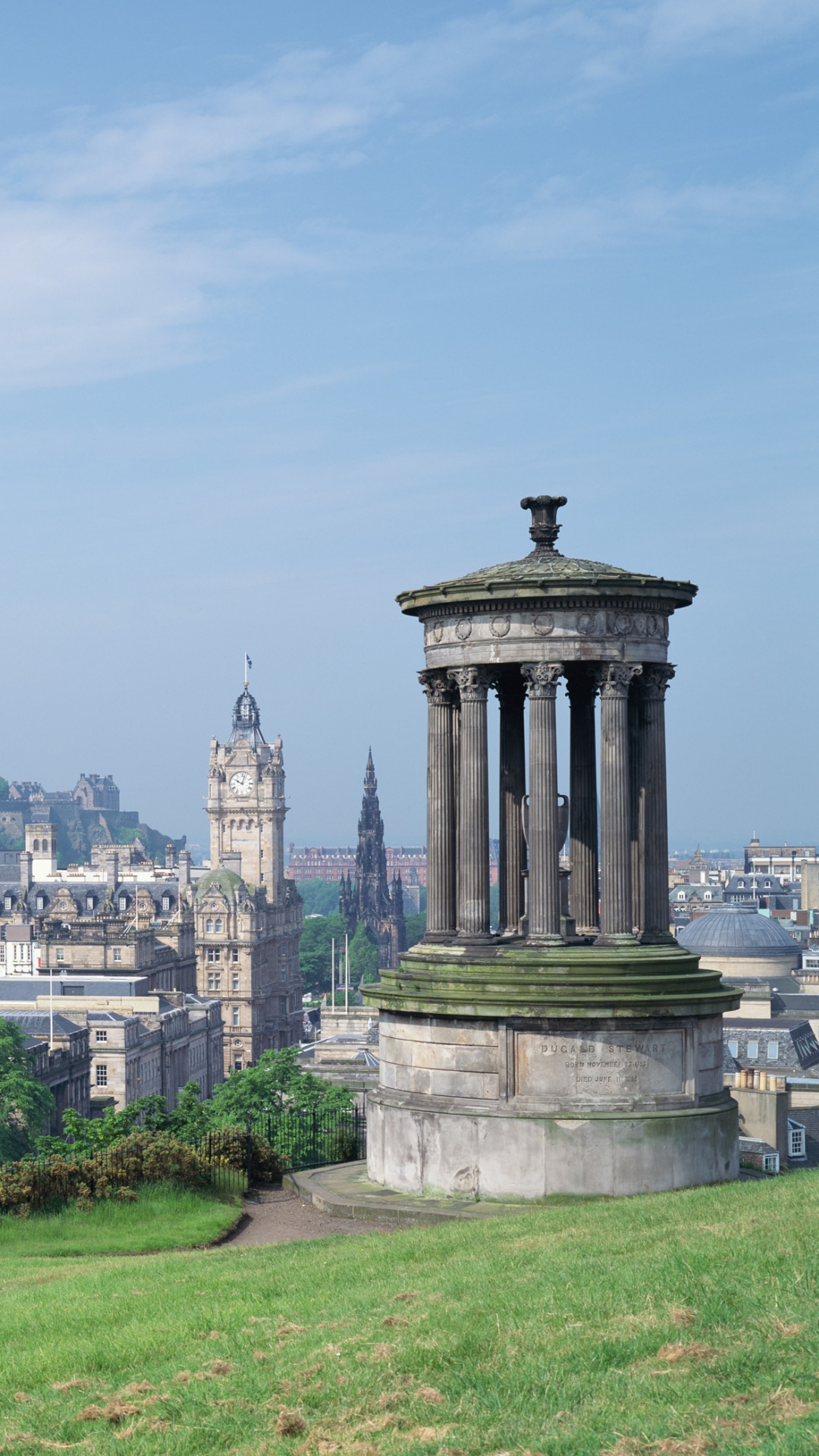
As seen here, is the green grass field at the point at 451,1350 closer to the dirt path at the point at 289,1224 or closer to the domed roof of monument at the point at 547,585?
the dirt path at the point at 289,1224

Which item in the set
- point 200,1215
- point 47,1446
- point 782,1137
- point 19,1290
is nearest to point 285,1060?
point 782,1137

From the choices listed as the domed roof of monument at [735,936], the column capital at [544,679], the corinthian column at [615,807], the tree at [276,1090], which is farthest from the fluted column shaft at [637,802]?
the domed roof of monument at [735,936]

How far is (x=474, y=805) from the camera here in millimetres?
30469

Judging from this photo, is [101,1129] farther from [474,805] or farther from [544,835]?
[544,835]

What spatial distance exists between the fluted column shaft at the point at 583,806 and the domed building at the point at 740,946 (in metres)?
119

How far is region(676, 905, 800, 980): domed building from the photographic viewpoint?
152 m

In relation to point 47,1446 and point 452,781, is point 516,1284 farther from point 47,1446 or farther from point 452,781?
point 452,781

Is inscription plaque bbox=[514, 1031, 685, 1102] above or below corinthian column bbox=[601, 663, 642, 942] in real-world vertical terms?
below

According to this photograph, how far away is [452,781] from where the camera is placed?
31.7 m

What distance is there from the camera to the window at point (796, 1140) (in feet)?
216

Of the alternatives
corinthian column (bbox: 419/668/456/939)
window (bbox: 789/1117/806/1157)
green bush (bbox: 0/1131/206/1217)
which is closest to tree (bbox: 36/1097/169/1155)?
green bush (bbox: 0/1131/206/1217)

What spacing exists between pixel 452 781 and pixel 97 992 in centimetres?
12073

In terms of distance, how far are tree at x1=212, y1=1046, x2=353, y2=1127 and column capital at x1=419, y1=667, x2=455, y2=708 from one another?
141ft

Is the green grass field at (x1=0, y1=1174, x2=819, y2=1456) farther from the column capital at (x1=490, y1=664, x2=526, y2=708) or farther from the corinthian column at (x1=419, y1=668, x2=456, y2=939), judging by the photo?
the column capital at (x1=490, y1=664, x2=526, y2=708)
